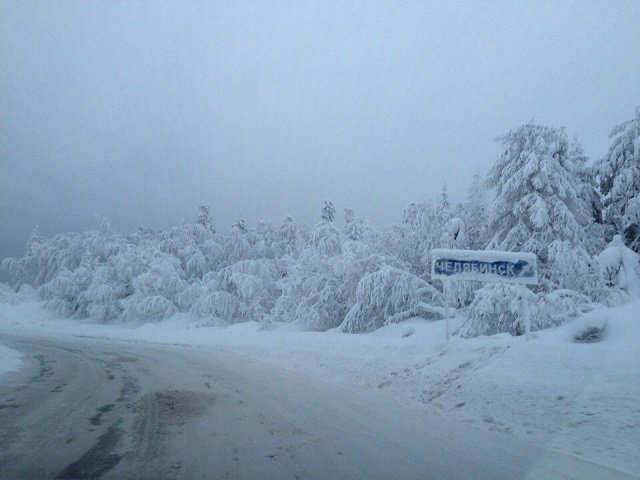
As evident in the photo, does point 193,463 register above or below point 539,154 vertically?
below

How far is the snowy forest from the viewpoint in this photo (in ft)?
57.3

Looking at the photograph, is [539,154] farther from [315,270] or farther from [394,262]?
[315,270]

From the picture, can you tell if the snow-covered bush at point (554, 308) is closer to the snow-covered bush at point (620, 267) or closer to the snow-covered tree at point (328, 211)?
the snow-covered bush at point (620, 267)

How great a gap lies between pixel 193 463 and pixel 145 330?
32987 millimetres

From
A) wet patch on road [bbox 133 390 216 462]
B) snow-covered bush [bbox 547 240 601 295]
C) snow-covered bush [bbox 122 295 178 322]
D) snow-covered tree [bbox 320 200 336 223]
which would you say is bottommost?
wet patch on road [bbox 133 390 216 462]

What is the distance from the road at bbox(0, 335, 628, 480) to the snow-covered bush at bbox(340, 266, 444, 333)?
11981mm

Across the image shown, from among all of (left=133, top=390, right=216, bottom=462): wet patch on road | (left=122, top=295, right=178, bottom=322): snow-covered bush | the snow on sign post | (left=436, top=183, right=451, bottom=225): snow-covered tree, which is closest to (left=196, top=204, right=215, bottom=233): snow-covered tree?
(left=122, top=295, right=178, bottom=322): snow-covered bush

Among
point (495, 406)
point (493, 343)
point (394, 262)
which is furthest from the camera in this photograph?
point (394, 262)

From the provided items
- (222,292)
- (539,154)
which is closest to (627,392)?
(539,154)

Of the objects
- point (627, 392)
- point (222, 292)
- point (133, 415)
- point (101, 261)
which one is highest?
point (101, 261)

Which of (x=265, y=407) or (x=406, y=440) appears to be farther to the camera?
(x=265, y=407)

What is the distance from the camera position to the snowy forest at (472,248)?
57.3ft

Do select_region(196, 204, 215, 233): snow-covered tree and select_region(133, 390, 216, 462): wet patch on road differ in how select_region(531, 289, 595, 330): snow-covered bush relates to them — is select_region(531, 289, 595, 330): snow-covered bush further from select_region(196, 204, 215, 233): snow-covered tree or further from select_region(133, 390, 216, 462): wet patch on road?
select_region(196, 204, 215, 233): snow-covered tree

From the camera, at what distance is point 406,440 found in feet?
18.5
